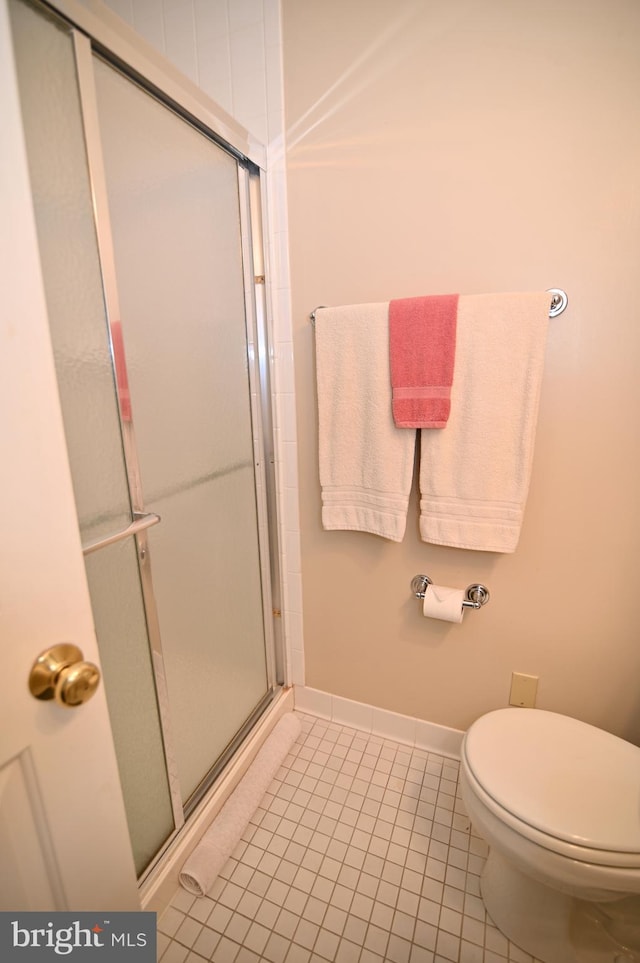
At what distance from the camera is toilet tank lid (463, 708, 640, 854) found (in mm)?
838

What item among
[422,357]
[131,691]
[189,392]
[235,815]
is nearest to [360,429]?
[422,357]

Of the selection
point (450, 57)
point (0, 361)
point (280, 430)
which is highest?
point (450, 57)

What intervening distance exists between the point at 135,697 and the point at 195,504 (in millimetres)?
471

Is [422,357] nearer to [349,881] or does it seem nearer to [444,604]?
[444,604]

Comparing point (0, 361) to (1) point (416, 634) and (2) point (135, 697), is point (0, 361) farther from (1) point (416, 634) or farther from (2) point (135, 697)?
(1) point (416, 634)

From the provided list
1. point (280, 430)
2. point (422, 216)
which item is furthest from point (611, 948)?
point (422, 216)

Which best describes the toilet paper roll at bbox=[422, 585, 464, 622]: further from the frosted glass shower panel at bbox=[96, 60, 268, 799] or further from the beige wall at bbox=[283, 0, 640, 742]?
the frosted glass shower panel at bbox=[96, 60, 268, 799]

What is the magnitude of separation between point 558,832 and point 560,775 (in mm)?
149

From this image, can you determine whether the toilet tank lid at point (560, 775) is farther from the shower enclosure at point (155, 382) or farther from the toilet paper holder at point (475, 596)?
the shower enclosure at point (155, 382)

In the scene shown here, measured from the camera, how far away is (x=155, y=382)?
966 mm

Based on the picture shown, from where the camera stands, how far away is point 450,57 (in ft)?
3.38

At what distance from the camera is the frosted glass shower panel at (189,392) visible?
885 mm

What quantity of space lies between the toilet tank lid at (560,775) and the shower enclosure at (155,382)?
2.52ft

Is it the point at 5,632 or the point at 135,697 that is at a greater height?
the point at 5,632
